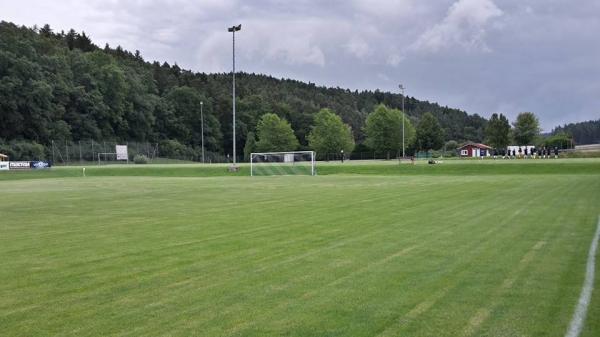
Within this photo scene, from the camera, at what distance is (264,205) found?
19688 mm

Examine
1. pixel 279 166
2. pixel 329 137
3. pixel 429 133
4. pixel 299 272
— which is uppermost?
pixel 429 133

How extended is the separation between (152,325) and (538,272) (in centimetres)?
546

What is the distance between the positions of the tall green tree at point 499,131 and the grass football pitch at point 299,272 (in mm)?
100715

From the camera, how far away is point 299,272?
8.31 metres

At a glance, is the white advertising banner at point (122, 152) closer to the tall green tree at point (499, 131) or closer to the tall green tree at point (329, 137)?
the tall green tree at point (329, 137)

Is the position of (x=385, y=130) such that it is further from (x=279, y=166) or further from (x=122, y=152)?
(x=279, y=166)

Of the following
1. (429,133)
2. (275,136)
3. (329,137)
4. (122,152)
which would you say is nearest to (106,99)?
(122,152)

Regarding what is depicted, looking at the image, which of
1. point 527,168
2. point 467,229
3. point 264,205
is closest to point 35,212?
point 264,205

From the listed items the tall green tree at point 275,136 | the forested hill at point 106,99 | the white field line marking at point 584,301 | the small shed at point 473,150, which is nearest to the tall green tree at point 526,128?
the small shed at point 473,150

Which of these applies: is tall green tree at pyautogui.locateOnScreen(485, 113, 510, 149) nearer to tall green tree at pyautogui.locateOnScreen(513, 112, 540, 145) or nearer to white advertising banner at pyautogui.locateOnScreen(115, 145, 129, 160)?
tall green tree at pyautogui.locateOnScreen(513, 112, 540, 145)

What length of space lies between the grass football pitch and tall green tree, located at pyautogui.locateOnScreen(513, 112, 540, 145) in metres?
103

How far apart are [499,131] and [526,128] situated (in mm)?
5688

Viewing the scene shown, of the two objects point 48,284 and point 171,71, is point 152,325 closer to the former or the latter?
point 48,284

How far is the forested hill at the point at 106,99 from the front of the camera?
10244 centimetres
